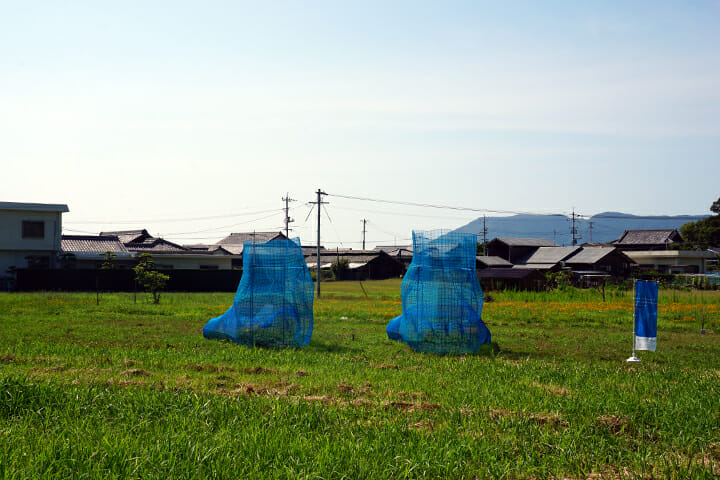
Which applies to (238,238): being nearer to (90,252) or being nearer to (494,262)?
(494,262)

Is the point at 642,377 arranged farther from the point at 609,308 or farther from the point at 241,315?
the point at 609,308

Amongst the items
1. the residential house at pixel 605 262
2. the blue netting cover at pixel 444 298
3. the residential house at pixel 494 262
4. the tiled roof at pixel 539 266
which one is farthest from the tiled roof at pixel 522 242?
the blue netting cover at pixel 444 298

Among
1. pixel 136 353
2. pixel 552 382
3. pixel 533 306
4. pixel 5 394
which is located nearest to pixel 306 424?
pixel 5 394

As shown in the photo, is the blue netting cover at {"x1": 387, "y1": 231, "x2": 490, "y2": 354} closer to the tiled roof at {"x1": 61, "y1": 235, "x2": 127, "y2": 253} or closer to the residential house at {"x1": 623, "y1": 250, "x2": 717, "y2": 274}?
the tiled roof at {"x1": 61, "y1": 235, "x2": 127, "y2": 253}

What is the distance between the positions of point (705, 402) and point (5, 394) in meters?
7.73

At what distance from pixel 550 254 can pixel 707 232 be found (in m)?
19.3

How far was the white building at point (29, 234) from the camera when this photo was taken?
37156mm

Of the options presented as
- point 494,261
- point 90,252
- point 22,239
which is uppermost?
point 22,239

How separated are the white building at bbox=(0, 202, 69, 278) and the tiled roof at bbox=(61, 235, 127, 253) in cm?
329

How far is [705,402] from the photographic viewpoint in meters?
7.38

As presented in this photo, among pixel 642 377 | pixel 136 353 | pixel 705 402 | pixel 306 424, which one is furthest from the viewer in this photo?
pixel 136 353

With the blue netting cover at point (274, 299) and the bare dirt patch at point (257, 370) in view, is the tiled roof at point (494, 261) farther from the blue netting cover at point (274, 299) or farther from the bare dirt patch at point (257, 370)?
the bare dirt patch at point (257, 370)

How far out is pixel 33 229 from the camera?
125 ft

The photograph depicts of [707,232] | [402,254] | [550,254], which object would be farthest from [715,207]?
[402,254]
